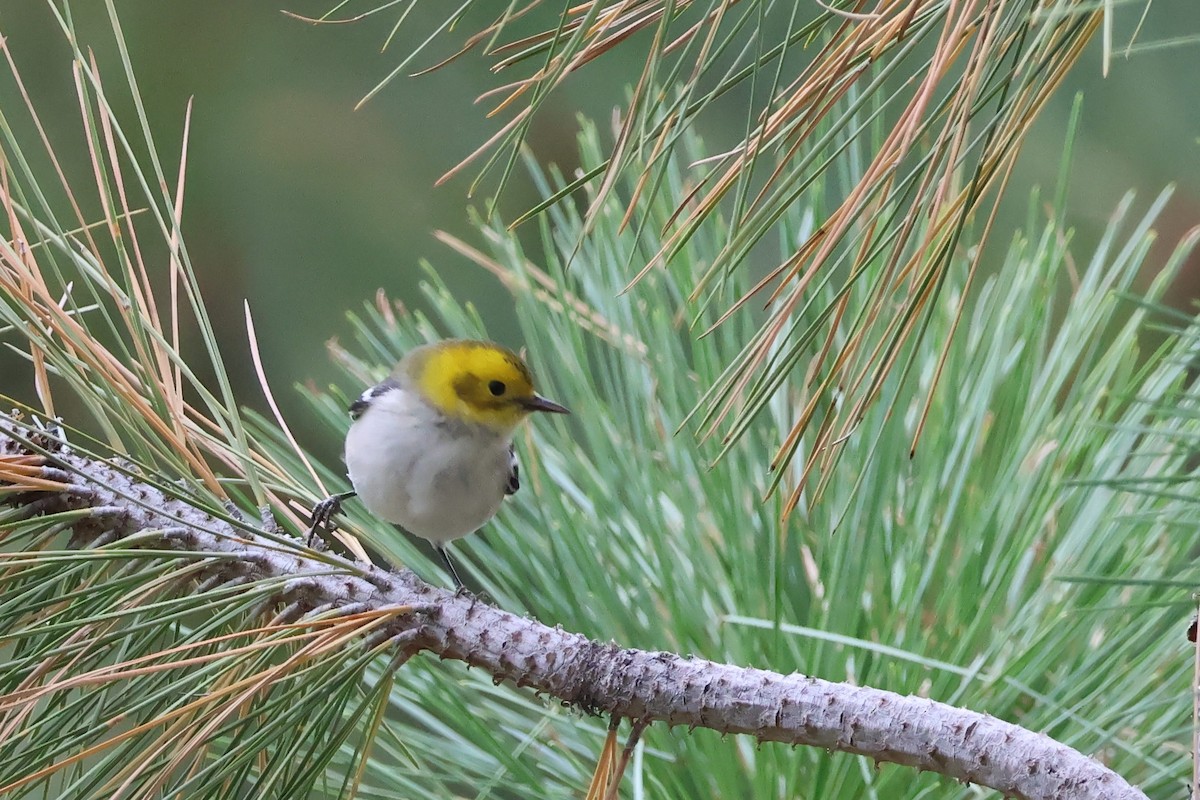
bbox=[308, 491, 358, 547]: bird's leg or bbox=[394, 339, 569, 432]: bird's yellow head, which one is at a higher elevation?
bbox=[308, 491, 358, 547]: bird's leg

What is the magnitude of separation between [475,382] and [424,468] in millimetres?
102

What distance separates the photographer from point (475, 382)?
1166 millimetres

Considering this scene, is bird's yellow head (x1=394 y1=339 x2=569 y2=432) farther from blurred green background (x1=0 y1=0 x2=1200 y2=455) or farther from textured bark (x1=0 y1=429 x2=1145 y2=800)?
textured bark (x1=0 y1=429 x2=1145 y2=800)

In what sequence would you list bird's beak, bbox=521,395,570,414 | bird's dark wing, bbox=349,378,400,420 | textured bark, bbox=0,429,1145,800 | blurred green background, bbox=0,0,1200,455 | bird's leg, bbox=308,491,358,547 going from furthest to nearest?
blurred green background, bbox=0,0,1200,455, bird's dark wing, bbox=349,378,400,420, bird's beak, bbox=521,395,570,414, bird's leg, bbox=308,491,358,547, textured bark, bbox=0,429,1145,800

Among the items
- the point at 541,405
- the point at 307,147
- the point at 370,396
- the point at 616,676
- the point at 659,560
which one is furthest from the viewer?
the point at 307,147

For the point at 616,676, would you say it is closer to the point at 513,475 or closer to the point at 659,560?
the point at 659,560

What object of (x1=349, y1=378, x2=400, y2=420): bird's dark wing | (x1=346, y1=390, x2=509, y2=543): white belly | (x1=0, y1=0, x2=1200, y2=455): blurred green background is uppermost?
(x1=0, y1=0, x2=1200, y2=455): blurred green background


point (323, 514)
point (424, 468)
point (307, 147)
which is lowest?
point (424, 468)

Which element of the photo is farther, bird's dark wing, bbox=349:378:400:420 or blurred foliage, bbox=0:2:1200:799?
bird's dark wing, bbox=349:378:400:420

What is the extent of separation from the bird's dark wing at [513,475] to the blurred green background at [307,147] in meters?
0.30

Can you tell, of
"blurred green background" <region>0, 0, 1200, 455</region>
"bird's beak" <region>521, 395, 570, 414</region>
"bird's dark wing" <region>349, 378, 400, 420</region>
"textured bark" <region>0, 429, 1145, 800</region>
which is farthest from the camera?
"blurred green background" <region>0, 0, 1200, 455</region>

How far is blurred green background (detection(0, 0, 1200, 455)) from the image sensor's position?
1.33 m

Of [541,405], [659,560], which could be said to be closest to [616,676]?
[659,560]

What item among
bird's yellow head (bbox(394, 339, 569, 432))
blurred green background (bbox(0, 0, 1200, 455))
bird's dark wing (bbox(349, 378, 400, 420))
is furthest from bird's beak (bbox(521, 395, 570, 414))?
blurred green background (bbox(0, 0, 1200, 455))
